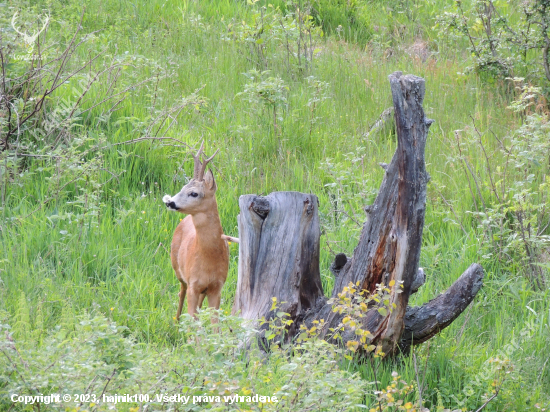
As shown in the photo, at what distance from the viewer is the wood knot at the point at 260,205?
4.47 metres

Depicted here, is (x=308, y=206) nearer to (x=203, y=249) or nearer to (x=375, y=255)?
(x=375, y=255)

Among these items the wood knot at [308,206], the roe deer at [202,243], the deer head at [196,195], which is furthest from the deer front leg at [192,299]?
the wood knot at [308,206]

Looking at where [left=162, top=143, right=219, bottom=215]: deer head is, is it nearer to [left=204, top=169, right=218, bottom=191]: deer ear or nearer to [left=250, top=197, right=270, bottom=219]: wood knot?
[left=204, top=169, right=218, bottom=191]: deer ear

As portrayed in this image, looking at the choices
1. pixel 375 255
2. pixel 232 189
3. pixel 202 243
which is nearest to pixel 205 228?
pixel 202 243

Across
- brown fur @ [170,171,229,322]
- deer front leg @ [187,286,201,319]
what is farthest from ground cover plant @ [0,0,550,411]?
brown fur @ [170,171,229,322]

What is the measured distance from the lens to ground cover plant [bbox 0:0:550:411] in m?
3.41

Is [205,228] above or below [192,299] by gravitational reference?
above

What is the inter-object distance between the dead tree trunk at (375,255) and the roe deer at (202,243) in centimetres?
28

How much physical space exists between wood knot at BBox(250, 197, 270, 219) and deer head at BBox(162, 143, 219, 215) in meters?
0.44

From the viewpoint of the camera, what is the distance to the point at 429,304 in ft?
13.9

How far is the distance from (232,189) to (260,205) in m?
2.20

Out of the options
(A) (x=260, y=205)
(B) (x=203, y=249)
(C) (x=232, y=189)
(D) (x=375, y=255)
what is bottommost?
(B) (x=203, y=249)

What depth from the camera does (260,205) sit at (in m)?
4.46

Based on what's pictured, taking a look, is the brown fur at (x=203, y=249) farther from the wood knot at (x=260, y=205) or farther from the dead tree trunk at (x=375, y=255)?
the wood knot at (x=260, y=205)
